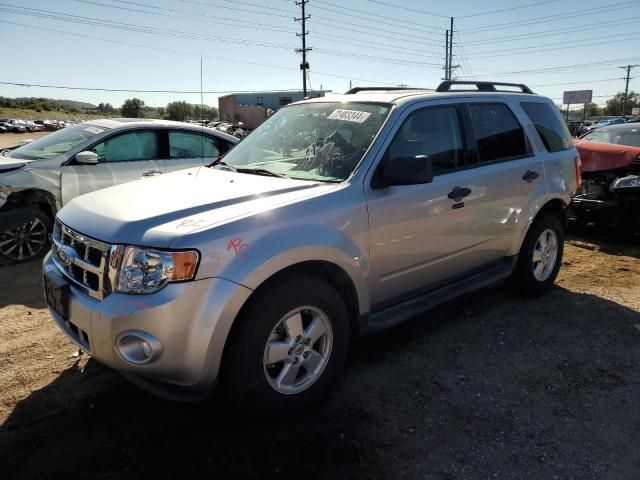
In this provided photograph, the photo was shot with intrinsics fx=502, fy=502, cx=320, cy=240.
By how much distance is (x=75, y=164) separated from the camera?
6.08 meters

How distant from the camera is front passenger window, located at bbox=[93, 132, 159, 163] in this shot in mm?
6270

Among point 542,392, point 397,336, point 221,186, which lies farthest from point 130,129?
point 542,392

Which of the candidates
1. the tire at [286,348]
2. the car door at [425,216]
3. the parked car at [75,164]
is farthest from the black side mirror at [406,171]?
the parked car at [75,164]

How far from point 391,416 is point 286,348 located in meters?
0.77

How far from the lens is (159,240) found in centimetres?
240

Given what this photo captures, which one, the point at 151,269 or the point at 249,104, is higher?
the point at 249,104

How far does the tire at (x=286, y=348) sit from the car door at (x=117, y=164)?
13.5ft

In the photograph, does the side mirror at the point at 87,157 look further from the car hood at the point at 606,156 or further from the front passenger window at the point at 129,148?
the car hood at the point at 606,156

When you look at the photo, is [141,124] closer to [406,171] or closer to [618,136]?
[406,171]

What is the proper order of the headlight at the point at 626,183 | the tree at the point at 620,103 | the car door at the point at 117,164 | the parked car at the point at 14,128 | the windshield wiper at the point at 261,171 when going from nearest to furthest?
the windshield wiper at the point at 261,171, the car door at the point at 117,164, the headlight at the point at 626,183, the parked car at the point at 14,128, the tree at the point at 620,103

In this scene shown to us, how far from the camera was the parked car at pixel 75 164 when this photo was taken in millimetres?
5770

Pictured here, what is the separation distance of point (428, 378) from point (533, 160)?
2.32 m

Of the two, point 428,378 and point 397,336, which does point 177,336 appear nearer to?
point 428,378

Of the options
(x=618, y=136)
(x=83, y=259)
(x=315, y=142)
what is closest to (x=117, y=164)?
(x=315, y=142)
